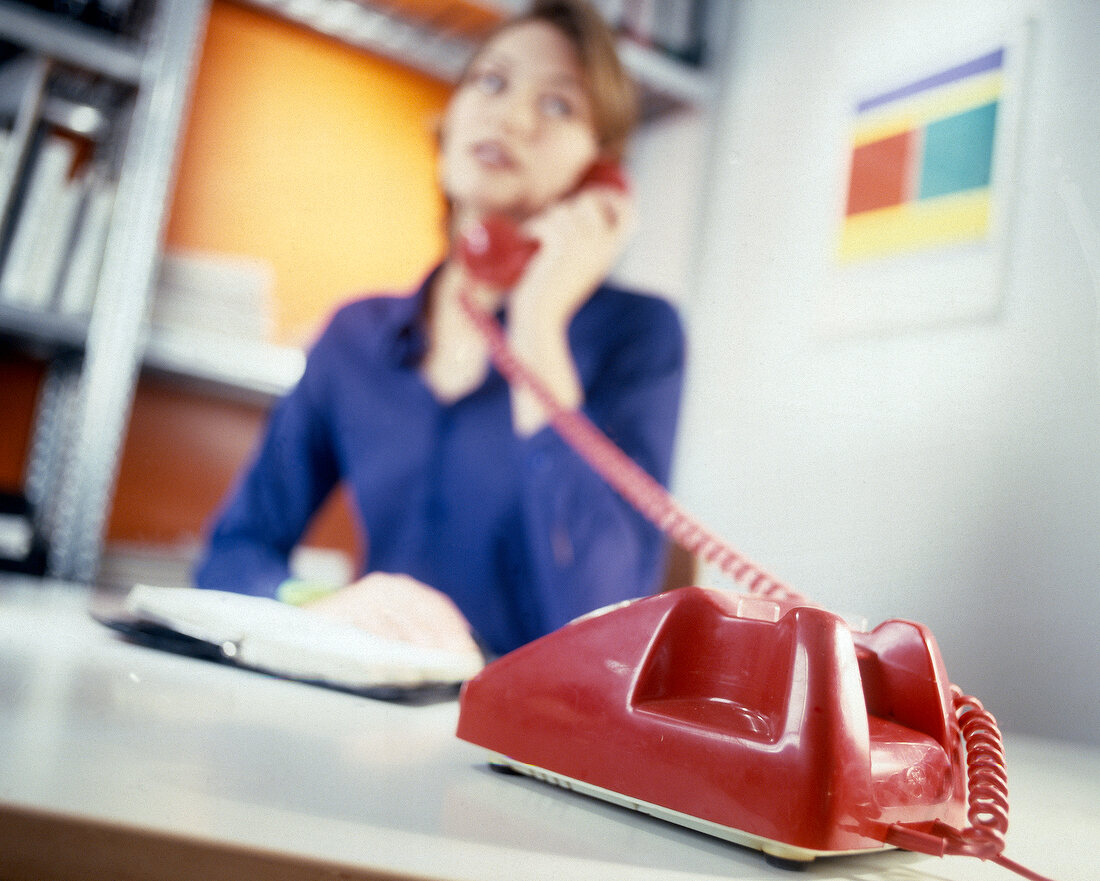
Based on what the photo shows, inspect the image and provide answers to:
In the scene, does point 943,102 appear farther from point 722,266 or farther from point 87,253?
point 87,253

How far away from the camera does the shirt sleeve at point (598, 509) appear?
1314 millimetres

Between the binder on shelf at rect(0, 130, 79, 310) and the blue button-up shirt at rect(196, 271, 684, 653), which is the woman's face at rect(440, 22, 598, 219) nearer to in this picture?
the blue button-up shirt at rect(196, 271, 684, 653)

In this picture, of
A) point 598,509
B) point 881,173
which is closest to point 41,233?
point 598,509

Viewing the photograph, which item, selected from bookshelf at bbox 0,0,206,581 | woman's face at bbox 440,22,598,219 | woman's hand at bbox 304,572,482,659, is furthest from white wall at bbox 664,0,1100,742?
bookshelf at bbox 0,0,206,581

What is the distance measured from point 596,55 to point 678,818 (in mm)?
1538

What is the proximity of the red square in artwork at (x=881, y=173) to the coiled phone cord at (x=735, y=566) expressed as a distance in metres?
0.39

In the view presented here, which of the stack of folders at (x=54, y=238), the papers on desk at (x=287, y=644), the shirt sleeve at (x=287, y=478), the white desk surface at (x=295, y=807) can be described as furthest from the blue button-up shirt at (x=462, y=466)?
the white desk surface at (x=295, y=807)

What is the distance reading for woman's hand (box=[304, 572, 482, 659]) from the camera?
65cm

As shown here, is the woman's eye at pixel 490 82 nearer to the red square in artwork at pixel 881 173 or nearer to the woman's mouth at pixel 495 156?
the woman's mouth at pixel 495 156

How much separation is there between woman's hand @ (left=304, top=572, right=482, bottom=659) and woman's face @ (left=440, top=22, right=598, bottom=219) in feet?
3.29

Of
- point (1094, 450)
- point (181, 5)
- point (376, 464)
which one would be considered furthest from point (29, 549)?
point (1094, 450)

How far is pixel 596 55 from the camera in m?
1.59

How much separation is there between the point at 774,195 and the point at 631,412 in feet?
1.78

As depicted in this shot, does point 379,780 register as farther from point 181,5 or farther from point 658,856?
point 181,5
